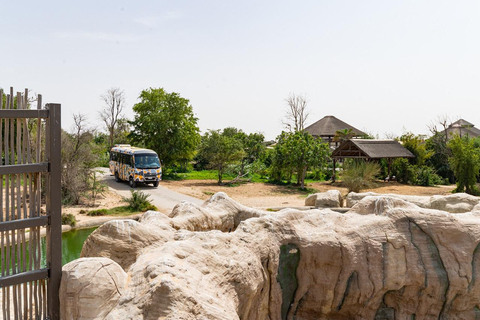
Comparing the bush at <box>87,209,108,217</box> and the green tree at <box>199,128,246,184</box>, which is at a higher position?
the green tree at <box>199,128,246,184</box>

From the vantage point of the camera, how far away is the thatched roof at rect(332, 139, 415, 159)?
2845 centimetres

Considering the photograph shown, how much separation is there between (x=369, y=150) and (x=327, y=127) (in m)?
15.3

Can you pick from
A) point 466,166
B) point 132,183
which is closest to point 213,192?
point 132,183

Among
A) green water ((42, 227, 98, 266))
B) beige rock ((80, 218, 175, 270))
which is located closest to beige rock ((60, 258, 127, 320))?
beige rock ((80, 218, 175, 270))

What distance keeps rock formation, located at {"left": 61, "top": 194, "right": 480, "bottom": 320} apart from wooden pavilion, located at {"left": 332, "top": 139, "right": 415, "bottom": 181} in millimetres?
20747

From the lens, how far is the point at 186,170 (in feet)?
111

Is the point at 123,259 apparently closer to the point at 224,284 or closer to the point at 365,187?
the point at 224,284

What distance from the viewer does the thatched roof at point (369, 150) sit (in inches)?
1120

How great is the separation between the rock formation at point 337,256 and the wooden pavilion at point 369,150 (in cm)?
2075

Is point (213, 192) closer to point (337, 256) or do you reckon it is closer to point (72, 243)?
point (72, 243)

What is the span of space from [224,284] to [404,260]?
3.34m

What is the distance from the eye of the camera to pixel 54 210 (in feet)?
17.3

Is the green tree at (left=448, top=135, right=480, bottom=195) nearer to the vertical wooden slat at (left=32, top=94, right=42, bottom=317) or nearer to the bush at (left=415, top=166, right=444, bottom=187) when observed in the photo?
the bush at (left=415, top=166, right=444, bottom=187)

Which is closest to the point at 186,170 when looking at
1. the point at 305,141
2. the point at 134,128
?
the point at 134,128
